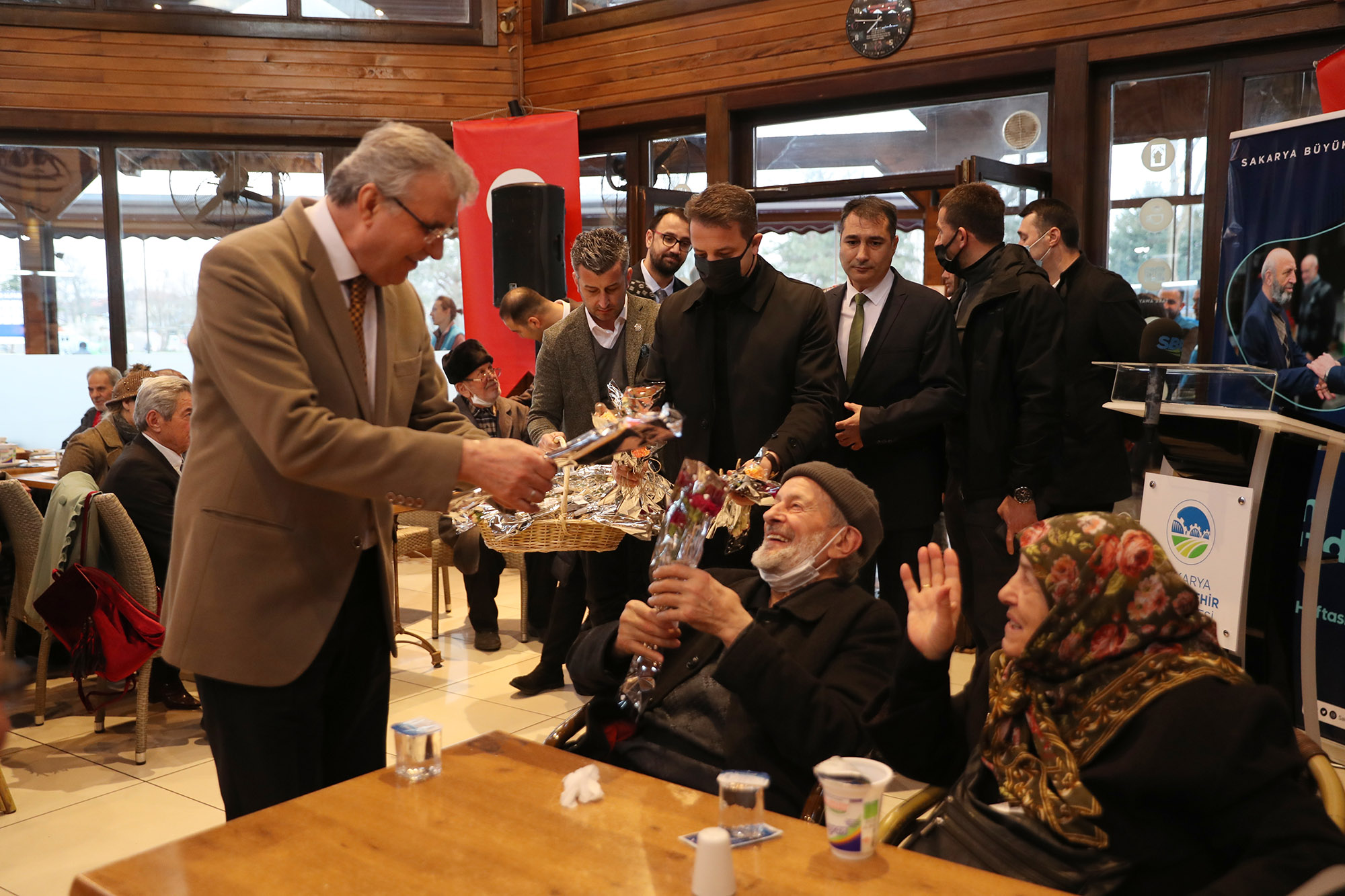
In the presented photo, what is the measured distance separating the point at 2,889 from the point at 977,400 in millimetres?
3524

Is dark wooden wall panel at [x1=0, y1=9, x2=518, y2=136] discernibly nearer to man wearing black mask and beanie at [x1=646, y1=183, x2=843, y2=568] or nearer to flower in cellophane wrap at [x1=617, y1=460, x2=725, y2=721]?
man wearing black mask and beanie at [x1=646, y1=183, x2=843, y2=568]

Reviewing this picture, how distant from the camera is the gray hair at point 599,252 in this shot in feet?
12.8

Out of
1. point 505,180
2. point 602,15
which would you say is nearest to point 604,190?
point 505,180

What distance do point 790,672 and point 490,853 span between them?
735 millimetres

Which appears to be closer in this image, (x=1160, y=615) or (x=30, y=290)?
(x=1160, y=615)

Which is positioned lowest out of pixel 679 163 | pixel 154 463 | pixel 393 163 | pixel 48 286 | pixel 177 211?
pixel 154 463

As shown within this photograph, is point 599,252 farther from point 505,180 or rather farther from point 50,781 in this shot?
point 505,180

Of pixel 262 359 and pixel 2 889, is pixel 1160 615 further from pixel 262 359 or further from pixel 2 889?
pixel 2 889

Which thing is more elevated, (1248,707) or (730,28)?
(730,28)

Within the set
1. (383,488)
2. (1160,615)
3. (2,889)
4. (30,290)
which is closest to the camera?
(1160,615)

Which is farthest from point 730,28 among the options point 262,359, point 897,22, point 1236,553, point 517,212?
point 262,359

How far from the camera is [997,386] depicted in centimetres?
403

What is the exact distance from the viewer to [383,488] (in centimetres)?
186

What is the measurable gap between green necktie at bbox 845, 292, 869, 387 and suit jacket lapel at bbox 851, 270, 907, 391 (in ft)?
0.07
